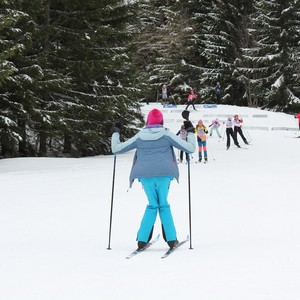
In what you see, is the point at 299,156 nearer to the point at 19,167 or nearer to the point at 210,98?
the point at 19,167

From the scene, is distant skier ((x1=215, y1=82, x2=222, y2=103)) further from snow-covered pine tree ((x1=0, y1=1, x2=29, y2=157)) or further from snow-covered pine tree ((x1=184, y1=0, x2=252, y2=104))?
snow-covered pine tree ((x1=0, y1=1, x2=29, y2=157))

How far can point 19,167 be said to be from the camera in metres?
17.3

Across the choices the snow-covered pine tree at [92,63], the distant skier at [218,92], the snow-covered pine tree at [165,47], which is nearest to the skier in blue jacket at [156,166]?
the snow-covered pine tree at [92,63]

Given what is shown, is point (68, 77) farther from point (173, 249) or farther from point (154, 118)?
point (173, 249)

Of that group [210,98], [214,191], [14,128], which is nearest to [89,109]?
[14,128]

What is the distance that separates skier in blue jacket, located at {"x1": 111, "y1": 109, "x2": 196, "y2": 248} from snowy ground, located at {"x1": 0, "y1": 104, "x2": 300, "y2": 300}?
1.15 ft

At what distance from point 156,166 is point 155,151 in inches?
7.7

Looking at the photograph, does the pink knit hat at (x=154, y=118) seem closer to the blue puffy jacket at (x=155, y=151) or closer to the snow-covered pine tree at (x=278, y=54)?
the blue puffy jacket at (x=155, y=151)

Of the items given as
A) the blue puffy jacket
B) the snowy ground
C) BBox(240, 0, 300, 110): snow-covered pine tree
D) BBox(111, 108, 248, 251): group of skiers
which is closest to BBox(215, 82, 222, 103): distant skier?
BBox(240, 0, 300, 110): snow-covered pine tree

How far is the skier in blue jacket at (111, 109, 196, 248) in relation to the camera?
20.5 feet

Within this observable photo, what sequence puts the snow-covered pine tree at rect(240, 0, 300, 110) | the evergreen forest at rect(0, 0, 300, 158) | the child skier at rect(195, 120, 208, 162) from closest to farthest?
the evergreen forest at rect(0, 0, 300, 158) → the child skier at rect(195, 120, 208, 162) → the snow-covered pine tree at rect(240, 0, 300, 110)

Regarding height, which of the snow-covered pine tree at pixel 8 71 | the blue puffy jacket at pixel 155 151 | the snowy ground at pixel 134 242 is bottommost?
the snowy ground at pixel 134 242

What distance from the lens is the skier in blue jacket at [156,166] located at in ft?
20.5

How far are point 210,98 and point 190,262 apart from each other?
4134cm
